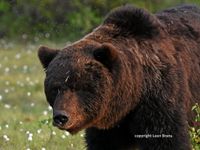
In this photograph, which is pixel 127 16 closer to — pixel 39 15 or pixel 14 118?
pixel 14 118

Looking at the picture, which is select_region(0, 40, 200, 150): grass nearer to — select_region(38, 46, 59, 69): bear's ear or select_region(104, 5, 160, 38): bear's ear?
select_region(104, 5, 160, 38): bear's ear

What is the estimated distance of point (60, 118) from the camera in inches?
201

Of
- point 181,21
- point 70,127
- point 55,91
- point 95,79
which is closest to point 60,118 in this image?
point 70,127

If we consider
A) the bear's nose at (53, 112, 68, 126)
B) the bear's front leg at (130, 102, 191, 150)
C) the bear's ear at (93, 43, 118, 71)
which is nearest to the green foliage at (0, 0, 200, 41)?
the bear's front leg at (130, 102, 191, 150)

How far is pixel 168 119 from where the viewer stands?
19.1ft

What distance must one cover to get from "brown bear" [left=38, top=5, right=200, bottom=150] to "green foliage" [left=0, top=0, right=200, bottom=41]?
27.8ft

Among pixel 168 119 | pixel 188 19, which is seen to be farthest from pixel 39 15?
pixel 168 119

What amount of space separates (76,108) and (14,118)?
5518 millimetres

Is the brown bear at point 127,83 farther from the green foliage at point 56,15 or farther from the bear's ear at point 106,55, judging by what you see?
the green foliage at point 56,15

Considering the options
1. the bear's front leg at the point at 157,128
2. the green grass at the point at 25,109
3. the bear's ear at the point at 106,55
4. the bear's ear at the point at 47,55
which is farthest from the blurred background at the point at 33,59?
the bear's ear at the point at 47,55

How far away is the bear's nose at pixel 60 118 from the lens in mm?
5094

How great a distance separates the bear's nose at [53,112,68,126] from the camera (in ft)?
16.7

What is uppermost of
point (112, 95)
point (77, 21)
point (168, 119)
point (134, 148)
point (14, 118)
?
point (112, 95)

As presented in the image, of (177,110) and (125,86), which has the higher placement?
(125,86)
